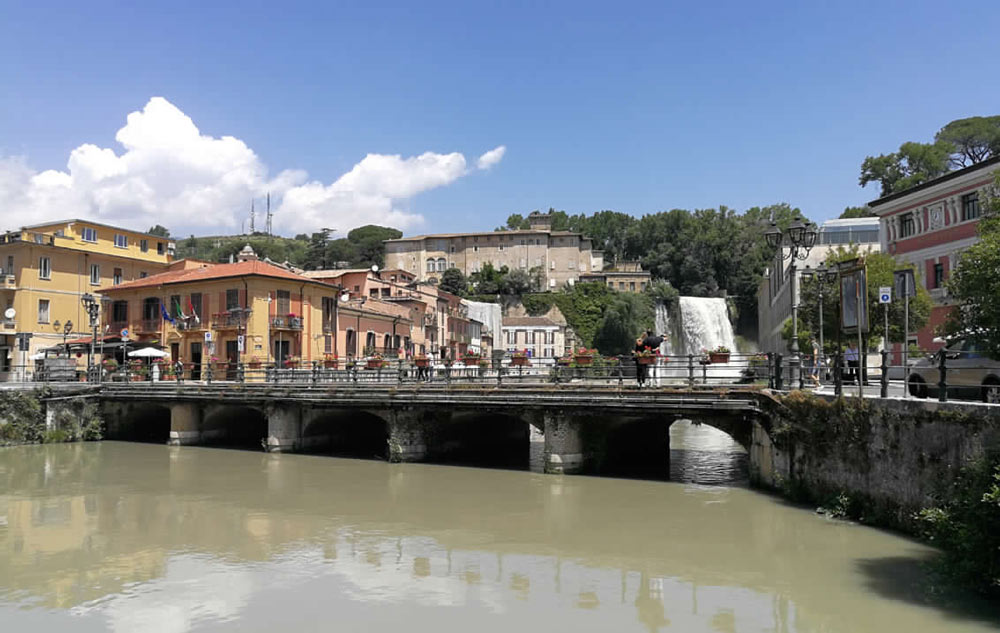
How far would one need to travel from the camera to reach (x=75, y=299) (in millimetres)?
50688

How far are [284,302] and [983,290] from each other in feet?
117

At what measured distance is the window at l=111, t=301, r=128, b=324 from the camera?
46.1m

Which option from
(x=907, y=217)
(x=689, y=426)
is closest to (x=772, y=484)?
Answer: (x=689, y=426)

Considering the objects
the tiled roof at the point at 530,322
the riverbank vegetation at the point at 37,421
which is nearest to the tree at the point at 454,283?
the tiled roof at the point at 530,322

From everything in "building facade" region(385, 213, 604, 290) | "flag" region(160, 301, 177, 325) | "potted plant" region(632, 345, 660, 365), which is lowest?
"potted plant" region(632, 345, 660, 365)

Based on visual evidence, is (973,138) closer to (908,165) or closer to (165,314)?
(908,165)

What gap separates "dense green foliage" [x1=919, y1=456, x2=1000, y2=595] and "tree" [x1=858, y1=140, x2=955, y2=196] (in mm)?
73250

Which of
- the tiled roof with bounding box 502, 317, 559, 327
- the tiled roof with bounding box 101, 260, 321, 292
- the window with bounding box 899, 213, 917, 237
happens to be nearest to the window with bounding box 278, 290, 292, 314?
the tiled roof with bounding box 101, 260, 321, 292

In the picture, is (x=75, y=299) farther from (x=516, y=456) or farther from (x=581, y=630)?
(x=581, y=630)

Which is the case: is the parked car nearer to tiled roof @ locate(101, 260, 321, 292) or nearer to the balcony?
the balcony

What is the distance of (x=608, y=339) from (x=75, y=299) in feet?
197

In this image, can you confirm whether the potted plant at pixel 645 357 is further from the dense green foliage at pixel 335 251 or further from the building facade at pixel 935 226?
the dense green foliage at pixel 335 251

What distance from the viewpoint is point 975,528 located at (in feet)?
31.9

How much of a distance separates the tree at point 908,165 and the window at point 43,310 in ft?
244
